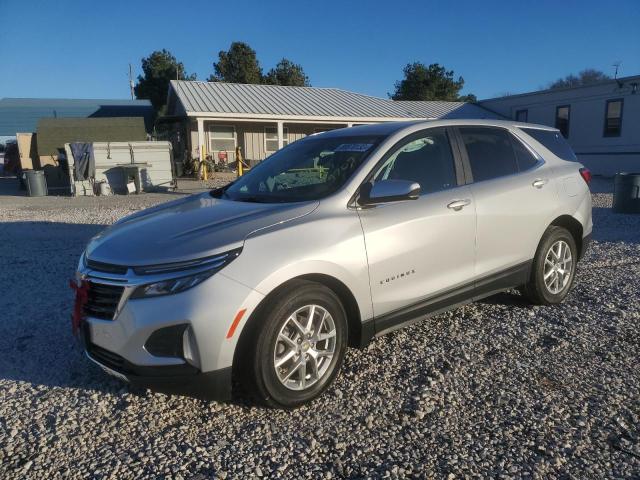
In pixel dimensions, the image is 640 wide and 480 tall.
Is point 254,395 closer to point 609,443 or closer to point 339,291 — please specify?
point 339,291

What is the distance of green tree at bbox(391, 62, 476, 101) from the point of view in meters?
46.3

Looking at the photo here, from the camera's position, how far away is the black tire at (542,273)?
4.52 meters

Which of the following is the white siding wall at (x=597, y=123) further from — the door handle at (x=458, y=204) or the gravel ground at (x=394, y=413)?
the door handle at (x=458, y=204)

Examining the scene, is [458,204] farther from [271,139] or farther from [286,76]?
[286,76]

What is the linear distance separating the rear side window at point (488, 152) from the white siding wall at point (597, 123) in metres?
20.8

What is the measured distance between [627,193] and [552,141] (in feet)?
24.1

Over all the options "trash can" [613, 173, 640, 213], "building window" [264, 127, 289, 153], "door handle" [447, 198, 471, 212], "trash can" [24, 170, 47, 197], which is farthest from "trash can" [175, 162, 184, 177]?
"door handle" [447, 198, 471, 212]

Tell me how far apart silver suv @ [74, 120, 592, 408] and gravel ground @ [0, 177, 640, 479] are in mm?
297

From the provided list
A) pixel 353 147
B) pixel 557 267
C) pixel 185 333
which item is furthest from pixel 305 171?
pixel 557 267

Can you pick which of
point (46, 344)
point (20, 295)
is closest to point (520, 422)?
point (46, 344)

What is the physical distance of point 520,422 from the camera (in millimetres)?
2896

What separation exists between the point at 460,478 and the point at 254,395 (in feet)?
3.96

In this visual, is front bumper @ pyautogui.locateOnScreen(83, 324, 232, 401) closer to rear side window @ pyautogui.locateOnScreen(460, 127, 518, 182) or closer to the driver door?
the driver door

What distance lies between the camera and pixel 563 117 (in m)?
24.6
